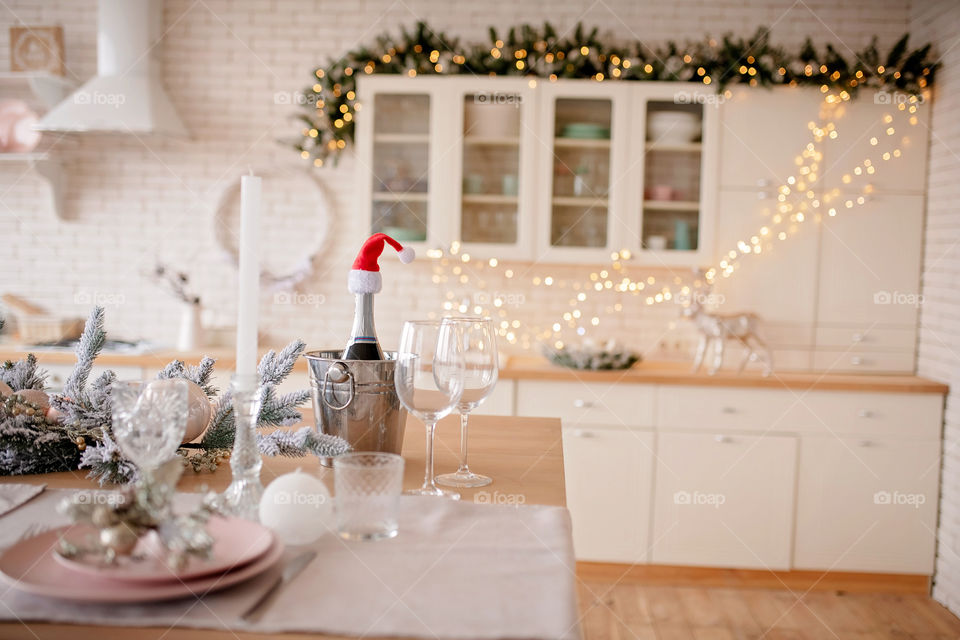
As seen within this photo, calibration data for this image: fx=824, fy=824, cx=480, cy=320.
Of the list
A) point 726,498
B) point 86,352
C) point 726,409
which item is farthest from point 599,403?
point 86,352

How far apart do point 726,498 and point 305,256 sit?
2.03 m

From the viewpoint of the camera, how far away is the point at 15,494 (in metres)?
1.08

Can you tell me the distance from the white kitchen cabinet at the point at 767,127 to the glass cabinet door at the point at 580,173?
484 mm

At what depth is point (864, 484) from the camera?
309 cm

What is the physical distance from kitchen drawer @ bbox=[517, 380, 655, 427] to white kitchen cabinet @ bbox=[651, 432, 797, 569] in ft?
0.45

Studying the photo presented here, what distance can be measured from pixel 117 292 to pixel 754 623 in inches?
117

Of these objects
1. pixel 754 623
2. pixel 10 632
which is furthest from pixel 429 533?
pixel 754 623

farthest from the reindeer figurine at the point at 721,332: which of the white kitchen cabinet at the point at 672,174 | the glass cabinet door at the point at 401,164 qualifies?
the glass cabinet door at the point at 401,164

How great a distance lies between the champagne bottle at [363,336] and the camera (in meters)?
1.34

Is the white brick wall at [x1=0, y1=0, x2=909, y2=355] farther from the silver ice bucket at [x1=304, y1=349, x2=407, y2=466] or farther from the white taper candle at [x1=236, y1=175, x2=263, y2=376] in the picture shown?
the white taper candle at [x1=236, y1=175, x2=263, y2=376]

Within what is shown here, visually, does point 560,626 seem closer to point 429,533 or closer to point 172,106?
point 429,533

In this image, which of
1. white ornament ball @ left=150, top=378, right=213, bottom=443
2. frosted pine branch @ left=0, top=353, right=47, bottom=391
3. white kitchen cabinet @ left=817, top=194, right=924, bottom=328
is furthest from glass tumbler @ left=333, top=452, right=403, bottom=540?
white kitchen cabinet @ left=817, top=194, right=924, bottom=328

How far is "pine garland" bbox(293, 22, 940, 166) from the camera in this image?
128 inches

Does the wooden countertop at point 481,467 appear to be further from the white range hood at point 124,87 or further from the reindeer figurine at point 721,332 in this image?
the white range hood at point 124,87
